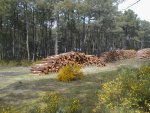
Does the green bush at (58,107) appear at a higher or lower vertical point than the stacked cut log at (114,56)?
lower

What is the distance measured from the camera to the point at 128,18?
95.4 meters

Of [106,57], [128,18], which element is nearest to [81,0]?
[128,18]

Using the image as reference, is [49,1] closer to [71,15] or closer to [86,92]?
[71,15]

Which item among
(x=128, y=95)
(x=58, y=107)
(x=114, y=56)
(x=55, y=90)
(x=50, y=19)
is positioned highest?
(x=50, y=19)

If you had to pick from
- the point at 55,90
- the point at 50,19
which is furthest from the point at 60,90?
the point at 50,19

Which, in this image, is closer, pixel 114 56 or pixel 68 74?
pixel 68 74

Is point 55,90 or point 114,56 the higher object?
point 114,56

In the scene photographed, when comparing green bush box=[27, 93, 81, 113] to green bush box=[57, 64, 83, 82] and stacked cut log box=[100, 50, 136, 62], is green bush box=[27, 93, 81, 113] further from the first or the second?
stacked cut log box=[100, 50, 136, 62]

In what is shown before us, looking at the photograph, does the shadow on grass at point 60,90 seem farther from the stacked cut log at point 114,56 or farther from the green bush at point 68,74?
the stacked cut log at point 114,56

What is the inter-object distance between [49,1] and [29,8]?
467 centimetres

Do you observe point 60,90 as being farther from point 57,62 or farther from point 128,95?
point 57,62

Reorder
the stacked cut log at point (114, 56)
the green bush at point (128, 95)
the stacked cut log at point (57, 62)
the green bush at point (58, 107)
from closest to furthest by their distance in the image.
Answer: the green bush at point (58, 107) → the green bush at point (128, 95) → the stacked cut log at point (57, 62) → the stacked cut log at point (114, 56)

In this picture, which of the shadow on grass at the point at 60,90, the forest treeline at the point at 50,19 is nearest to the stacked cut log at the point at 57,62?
the shadow on grass at the point at 60,90

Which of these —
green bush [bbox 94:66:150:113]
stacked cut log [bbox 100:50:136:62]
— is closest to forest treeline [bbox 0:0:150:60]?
stacked cut log [bbox 100:50:136:62]
